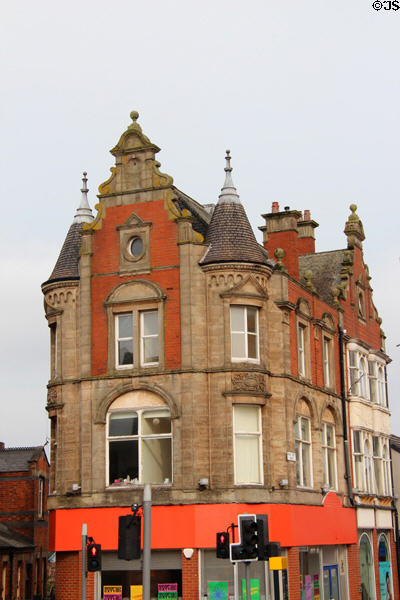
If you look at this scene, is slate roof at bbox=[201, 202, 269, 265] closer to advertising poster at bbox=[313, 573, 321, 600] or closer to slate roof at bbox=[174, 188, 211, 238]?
slate roof at bbox=[174, 188, 211, 238]

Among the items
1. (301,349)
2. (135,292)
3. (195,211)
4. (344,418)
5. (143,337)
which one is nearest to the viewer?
(143,337)

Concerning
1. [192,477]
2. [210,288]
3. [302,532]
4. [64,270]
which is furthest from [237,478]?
[64,270]

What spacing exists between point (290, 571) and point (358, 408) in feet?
36.7

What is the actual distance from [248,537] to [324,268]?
26.5 m

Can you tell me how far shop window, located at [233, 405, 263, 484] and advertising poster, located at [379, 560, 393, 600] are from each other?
1394cm

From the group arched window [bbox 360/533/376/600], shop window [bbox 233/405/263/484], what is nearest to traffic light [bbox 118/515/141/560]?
shop window [bbox 233/405/263/484]

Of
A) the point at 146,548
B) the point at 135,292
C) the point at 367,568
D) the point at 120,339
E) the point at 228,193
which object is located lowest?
the point at 367,568

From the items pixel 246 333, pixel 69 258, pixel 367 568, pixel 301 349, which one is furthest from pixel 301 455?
pixel 69 258

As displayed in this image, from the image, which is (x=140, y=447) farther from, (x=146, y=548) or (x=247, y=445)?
(x=146, y=548)

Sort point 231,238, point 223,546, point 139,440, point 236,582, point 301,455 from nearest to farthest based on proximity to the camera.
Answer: point 223,546 < point 236,582 < point 139,440 < point 231,238 < point 301,455

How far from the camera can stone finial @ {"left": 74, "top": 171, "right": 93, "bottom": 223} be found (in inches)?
1564

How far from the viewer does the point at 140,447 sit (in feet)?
115

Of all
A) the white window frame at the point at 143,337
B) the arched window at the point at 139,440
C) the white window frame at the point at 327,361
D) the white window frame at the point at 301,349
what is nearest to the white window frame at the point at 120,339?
the white window frame at the point at 143,337

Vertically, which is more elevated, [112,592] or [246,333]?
[246,333]
